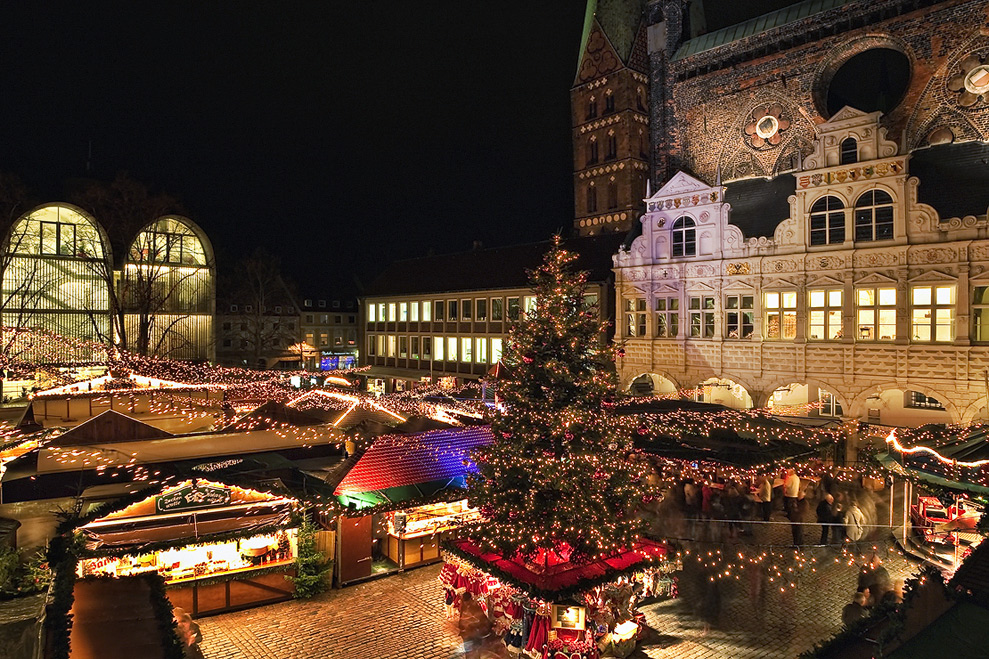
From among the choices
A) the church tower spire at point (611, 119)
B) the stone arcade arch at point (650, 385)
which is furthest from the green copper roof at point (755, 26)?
the stone arcade arch at point (650, 385)

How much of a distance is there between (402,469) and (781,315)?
17.3 meters

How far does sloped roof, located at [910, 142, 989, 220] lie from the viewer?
68.6 ft

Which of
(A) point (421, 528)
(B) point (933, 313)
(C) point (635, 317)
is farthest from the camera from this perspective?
(C) point (635, 317)

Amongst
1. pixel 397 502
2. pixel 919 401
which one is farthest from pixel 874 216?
pixel 397 502

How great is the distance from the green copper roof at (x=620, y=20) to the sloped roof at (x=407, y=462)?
100ft

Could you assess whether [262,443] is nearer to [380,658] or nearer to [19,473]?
[19,473]

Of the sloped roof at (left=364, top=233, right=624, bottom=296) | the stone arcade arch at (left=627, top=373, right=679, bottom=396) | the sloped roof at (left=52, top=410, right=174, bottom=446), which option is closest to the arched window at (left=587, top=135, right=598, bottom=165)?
the sloped roof at (left=364, top=233, right=624, bottom=296)

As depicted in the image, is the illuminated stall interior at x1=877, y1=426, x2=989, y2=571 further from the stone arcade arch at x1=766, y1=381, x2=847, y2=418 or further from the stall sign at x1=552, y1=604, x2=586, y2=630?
the stone arcade arch at x1=766, y1=381, x2=847, y2=418

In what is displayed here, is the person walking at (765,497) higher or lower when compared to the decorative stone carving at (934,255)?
lower

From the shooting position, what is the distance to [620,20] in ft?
124

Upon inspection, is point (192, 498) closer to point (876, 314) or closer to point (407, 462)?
point (407, 462)

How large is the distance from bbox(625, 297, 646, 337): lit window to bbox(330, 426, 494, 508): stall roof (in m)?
16.1

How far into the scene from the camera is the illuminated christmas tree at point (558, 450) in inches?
371

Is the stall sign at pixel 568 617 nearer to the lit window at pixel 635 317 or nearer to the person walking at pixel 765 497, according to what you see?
Result: the person walking at pixel 765 497
